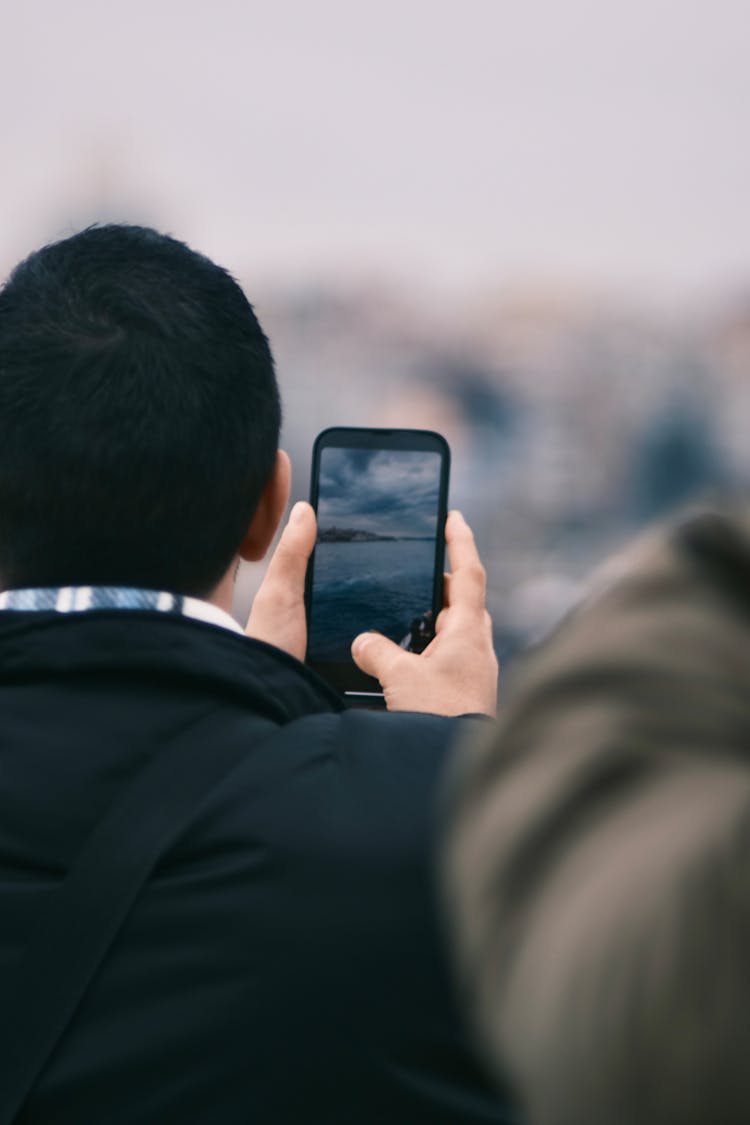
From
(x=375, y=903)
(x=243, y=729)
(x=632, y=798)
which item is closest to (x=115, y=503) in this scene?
(x=243, y=729)

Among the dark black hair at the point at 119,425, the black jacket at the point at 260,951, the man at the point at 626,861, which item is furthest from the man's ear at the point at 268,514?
the man at the point at 626,861

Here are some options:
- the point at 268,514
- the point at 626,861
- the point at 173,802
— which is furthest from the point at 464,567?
the point at 626,861

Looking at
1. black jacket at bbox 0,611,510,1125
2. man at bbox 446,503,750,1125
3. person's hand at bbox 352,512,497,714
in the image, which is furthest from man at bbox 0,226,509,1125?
man at bbox 446,503,750,1125

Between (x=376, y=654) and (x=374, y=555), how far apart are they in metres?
0.17

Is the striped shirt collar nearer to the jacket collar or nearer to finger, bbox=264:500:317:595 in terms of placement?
the jacket collar

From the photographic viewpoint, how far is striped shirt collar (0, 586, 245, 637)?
111 centimetres

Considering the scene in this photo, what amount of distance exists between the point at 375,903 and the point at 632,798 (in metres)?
0.56

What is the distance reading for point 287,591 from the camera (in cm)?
140

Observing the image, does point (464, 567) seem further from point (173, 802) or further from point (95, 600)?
point (173, 802)

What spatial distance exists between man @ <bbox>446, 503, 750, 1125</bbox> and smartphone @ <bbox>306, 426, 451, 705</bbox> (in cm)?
101

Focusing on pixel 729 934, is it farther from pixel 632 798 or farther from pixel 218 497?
pixel 218 497

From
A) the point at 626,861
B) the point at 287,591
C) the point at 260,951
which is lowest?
the point at 260,951

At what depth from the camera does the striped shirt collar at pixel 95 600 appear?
3.64 feet

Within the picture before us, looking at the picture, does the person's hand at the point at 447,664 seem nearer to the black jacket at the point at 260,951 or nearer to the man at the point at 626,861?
the black jacket at the point at 260,951
